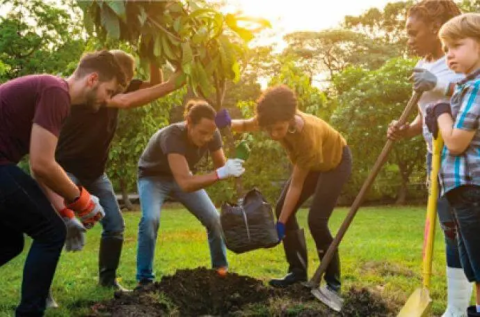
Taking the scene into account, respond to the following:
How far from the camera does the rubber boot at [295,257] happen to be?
4.51 m

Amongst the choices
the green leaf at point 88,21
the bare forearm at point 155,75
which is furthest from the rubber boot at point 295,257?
the green leaf at point 88,21

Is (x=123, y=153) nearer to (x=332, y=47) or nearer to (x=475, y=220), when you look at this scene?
(x=475, y=220)

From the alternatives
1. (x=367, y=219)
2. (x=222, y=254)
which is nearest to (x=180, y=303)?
(x=222, y=254)

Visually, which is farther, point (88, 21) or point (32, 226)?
point (88, 21)

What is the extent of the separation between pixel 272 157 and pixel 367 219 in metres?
4.69

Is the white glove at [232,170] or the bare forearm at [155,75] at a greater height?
the bare forearm at [155,75]

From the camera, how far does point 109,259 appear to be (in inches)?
181

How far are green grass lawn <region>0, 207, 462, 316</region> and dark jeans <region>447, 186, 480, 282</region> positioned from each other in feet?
3.73

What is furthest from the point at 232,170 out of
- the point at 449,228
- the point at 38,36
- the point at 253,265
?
the point at 38,36

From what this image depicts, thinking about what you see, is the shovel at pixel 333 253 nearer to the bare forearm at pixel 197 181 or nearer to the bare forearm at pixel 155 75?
the bare forearm at pixel 197 181

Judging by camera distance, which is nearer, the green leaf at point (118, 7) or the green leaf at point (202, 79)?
the green leaf at point (118, 7)

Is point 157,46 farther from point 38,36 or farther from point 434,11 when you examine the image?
point 38,36

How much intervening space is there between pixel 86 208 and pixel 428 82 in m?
2.05

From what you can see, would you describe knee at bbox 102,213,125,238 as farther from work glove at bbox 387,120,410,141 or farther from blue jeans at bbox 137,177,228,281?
work glove at bbox 387,120,410,141
